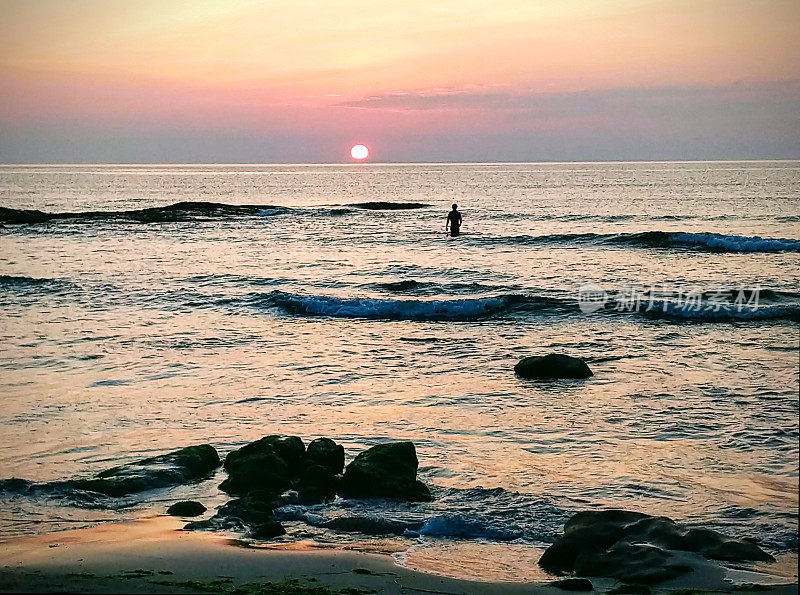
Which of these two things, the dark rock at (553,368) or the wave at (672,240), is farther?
the wave at (672,240)

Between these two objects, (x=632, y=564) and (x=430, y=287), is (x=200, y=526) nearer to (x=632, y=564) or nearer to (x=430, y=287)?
(x=632, y=564)

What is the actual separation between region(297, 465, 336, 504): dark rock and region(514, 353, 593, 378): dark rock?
7172mm

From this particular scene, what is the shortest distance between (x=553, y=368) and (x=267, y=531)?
9.13m

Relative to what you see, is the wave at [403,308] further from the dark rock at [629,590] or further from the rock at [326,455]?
the dark rock at [629,590]

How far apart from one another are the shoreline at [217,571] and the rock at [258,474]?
1.84 metres

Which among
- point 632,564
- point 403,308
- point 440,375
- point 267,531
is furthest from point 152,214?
point 632,564

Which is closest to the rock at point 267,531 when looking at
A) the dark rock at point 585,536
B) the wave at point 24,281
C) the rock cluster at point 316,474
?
the rock cluster at point 316,474

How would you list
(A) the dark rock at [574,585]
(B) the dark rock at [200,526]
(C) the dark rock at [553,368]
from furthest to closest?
1. (C) the dark rock at [553,368]
2. (B) the dark rock at [200,526]
3. (A) the dark rock at [574,585]

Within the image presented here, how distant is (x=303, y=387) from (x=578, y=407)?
17.9 ft

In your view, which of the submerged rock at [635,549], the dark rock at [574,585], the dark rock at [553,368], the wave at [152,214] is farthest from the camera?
the wave at [152,214]

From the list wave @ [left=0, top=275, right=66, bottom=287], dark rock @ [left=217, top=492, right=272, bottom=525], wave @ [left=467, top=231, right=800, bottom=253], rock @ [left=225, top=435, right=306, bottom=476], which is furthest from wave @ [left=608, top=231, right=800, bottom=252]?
dark rock @ [left=217, top=492, right=272, bottom=525]

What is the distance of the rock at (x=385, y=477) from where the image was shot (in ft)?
34.5

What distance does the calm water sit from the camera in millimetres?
10398

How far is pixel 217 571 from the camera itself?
767 centimetres
